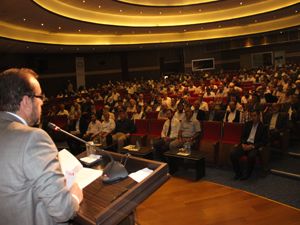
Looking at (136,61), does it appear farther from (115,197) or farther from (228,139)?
(115,197)

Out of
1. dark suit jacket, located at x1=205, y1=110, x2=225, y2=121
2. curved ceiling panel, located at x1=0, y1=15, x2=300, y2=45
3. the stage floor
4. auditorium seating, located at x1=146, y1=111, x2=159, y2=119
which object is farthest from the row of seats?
curved ceiling panel, located at x1=0, y1=15, x2=300, y2=45

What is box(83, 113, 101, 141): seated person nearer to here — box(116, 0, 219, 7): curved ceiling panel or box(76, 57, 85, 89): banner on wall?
box(116, 0, 219, 7): curved ceiling panel

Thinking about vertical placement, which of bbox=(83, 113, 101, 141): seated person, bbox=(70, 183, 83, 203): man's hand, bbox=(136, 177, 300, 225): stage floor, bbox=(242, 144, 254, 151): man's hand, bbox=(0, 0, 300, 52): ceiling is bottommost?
bbox=(136, 177, 300, 225): stage floor

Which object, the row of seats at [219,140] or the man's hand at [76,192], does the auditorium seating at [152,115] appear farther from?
the man's hand at [76,192]

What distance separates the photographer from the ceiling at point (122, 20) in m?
11.5

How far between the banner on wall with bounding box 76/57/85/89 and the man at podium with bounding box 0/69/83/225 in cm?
2050

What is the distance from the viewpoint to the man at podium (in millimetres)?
1244

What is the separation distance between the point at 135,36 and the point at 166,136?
1503cm

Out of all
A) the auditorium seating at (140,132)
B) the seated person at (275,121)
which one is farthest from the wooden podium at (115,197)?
the auditorium seating at (140,132)

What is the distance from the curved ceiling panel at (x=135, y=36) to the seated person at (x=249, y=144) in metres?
10.4

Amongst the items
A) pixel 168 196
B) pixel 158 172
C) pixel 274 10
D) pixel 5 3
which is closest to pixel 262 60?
pixel 274 10

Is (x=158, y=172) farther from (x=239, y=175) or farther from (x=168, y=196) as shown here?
(x=239, y=175)

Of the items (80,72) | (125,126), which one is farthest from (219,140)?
(80,72)

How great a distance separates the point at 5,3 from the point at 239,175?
8511mm
